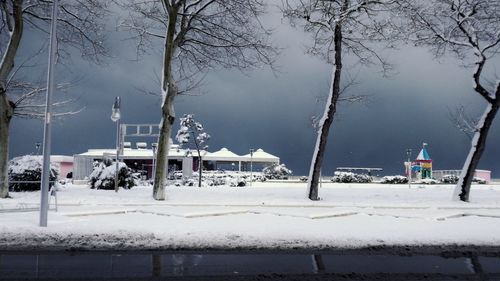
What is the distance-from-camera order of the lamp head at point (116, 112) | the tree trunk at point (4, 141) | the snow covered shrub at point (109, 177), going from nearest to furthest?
the tree trunk at point (4, 141) → the lamp head at point (116, 112) → the snow covered shrub at point (109, 177)

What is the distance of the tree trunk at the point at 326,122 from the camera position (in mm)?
20609

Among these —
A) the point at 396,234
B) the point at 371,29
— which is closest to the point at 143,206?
the point at 396,234

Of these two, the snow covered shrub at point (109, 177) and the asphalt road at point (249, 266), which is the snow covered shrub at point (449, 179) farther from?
the asphalt road at point (249, 266)

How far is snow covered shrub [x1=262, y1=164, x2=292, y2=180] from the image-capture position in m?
55.8

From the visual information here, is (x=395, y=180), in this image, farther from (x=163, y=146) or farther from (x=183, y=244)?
(x=183, y=244)

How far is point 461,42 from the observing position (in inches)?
874

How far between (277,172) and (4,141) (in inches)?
1615

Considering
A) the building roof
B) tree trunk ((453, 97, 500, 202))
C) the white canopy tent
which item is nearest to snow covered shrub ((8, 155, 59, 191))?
tree trunk ((453, 97, 500, 202))

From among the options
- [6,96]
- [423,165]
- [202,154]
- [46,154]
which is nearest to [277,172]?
[202,154]

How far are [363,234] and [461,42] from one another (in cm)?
1494

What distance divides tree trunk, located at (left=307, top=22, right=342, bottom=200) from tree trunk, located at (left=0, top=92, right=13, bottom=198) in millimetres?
11883

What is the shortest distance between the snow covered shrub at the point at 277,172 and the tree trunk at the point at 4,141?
127ft

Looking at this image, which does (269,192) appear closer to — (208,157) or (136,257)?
(136,257)

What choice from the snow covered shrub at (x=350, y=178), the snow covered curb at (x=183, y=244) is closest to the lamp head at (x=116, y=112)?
the snow covered curb at (x=183, y=244)
